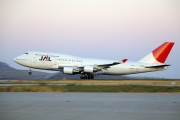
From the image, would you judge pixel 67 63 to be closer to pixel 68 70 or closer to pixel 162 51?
pixel 68 70

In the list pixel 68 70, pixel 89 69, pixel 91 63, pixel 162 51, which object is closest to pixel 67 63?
pixel 68 70

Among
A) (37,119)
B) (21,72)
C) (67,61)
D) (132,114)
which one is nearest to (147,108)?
(132,114)

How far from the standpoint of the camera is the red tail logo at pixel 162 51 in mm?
52000

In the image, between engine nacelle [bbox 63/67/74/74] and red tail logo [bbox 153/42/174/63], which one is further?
red tail logo [bbox 153/42/174/63]

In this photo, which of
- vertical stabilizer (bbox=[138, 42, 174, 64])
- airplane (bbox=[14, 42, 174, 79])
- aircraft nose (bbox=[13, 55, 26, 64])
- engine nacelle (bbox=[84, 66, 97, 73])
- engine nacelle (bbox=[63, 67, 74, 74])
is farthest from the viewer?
vertical stabilizer (bbox=[138, 42, 174, 64])

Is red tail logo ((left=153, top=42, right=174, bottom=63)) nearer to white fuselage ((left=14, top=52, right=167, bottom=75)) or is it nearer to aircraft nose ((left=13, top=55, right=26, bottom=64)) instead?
white fuselage ((left=14, top=52, right=167, bottom=75))

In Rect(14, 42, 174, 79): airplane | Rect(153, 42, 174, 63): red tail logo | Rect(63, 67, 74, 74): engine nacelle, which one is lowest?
Rect(63, 67, 74, 74): engine nacelle

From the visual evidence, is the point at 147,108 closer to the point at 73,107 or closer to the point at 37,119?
the point at 73,107

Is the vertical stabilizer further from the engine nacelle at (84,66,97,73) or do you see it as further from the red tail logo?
the engine nacelle at (84,66,97,73)

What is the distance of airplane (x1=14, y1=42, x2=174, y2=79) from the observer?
49406mm

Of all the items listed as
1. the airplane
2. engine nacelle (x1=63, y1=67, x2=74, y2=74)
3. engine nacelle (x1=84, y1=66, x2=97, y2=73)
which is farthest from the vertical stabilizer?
engine nacelle (x1=63, y1=67, x2=74, y2=74)

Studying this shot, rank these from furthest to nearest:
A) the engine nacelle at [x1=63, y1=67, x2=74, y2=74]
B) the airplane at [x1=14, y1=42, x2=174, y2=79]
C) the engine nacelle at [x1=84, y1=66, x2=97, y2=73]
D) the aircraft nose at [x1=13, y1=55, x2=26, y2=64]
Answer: the aircraft nose at [x1=13, y1=55, x2=26, y2=64] → the airplane at [x1=14, y1=42, x2=174, y2=79] → the engine nacelle at [x1=84, y1=66, x2=97, y2=73] → the engine nacelle at [x1=63, y1=67, x2=74, y2=74]

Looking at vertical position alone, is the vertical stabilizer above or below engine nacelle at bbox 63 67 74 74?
above

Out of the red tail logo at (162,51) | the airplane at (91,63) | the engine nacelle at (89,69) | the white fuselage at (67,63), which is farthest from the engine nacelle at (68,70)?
the red tail logo at (162,51)
